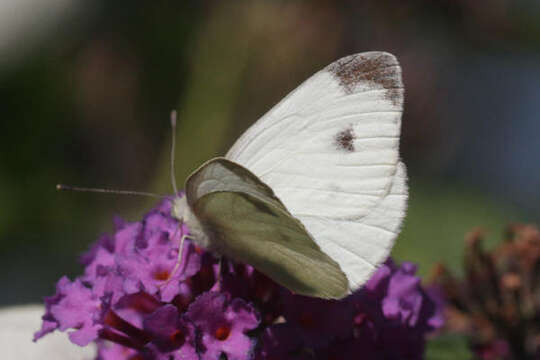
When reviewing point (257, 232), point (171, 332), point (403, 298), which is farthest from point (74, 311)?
point (403, 298)

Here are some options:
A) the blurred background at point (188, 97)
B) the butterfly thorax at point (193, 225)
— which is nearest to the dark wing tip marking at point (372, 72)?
the butterfly thorax at point (193, 225)

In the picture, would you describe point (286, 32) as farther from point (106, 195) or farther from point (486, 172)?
point (486, 172)

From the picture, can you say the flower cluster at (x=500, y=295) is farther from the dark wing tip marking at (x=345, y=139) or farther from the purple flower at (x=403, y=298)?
the dark wing tip marking at (x=345, y=139)

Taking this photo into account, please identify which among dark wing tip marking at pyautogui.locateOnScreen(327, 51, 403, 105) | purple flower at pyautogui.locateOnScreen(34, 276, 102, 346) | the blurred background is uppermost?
dark wing tip marking at pyautogui.locateOnScreen(327, 51, 403, 105)

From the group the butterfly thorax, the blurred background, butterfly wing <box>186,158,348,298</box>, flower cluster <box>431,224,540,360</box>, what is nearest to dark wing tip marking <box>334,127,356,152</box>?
butterfly wing <box>186,158,348,298</box>

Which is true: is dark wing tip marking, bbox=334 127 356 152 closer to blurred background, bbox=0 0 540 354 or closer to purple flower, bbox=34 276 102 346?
purple flower, bbox=34 276 102 346

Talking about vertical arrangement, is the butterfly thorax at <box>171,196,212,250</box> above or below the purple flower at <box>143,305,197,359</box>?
above

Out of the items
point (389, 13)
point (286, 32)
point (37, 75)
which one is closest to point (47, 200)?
point (37, 75)
